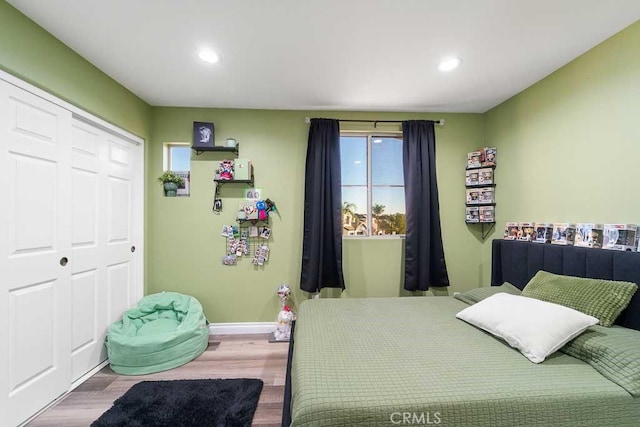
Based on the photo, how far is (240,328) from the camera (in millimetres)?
3039

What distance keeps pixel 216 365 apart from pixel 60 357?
44.3 inches

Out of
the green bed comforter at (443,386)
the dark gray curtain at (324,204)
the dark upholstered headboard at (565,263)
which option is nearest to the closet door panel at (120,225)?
the dark gray curtain at (324,204)

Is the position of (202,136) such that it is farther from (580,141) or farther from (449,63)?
(580,141)

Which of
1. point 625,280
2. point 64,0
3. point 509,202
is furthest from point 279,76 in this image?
point 625,280

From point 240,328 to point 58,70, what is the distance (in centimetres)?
281

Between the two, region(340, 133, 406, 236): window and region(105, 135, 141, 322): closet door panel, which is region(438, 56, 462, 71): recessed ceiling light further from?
region(105, 135, 141, 322): closet door panel

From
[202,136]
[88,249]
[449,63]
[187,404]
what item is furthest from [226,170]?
[449,63]

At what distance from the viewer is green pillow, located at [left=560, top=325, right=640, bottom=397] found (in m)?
1.13

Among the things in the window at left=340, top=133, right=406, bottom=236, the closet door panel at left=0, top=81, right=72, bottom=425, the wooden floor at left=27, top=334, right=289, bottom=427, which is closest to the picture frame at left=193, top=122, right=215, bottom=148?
the closet door panel at left=0, top=81, right=72, bottom=425

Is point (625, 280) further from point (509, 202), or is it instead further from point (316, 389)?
point (316, 389)

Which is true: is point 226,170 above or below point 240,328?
above

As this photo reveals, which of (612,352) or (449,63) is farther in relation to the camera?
(449,63)

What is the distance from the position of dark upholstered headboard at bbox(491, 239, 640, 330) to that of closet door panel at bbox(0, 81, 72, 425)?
3.74 metres

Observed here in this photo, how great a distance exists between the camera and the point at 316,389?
108 centimetres
